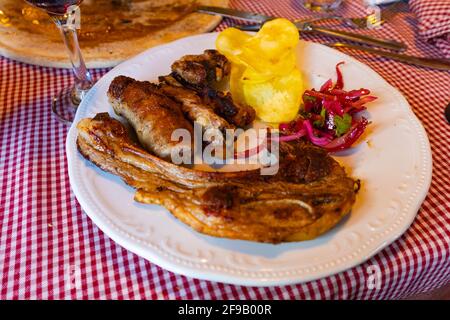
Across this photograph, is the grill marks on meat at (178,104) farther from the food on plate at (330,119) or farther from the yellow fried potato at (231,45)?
the food on plate at (330,119)

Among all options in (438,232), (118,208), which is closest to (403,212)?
(438,232)

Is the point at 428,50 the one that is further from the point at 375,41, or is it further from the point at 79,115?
the point at 79,115

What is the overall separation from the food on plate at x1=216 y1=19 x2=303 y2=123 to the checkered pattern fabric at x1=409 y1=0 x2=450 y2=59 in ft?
3.15

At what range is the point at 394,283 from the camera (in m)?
1.20

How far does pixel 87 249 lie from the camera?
1256 millimetres

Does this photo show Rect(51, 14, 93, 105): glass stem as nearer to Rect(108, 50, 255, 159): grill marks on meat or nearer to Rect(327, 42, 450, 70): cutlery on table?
Rect(108, 50, 255, 159): grill marks on meat

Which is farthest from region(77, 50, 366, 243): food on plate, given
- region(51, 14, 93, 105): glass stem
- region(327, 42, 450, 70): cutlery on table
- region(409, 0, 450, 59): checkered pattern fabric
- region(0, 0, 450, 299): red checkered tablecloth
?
region(409, 0, 450, 59): checkered pattern fabric

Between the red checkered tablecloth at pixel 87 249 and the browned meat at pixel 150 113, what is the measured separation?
319 mm

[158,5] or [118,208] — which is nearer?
[118,208]

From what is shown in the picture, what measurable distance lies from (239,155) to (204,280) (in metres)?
0.47

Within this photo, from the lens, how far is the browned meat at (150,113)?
1368 millimetres

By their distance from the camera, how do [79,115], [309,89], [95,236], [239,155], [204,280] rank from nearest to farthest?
[204,280] → [95,236] → [239,155] → [79,115] → [309,89]

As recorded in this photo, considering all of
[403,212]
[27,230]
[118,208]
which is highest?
[403,212]

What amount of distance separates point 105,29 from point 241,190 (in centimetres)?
146
